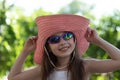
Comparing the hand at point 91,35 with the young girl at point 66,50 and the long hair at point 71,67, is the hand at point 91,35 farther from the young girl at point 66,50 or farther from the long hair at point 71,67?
the long hair at point 71,67

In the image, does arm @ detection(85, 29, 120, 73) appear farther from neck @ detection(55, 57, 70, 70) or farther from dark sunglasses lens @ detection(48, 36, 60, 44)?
dark sunglasses lens @ detection(48, 36, 60, 44)

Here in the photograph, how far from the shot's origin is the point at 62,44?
3736mm

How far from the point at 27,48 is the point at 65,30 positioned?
0.50 metres

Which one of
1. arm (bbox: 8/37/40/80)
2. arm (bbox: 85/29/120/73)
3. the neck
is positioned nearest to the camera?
arm (bbox: 85/29/120/73)

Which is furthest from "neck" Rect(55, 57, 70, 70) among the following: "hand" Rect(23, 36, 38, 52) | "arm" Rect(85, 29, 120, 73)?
"hand" Rect(23, 36, 38, 52)

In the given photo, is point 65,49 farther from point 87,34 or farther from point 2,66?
point 2,66

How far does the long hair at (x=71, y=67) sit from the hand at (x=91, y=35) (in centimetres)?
17

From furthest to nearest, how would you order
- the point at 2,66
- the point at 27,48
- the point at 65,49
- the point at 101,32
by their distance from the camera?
the point at 2,66 < the point at 101,32 < the point at 27,48 < the point at 65,49

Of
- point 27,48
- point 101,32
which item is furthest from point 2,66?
point 27,48

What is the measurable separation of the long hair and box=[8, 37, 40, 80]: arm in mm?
99

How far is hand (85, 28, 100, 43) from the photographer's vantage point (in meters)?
3.87

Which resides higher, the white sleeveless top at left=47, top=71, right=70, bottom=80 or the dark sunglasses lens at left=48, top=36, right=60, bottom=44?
the dark sunglasses lens at left=48, top=36, right=60, bottom=44

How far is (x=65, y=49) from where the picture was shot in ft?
12.3

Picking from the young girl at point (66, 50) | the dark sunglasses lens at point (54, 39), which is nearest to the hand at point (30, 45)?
the young girl at point (66, 50)
